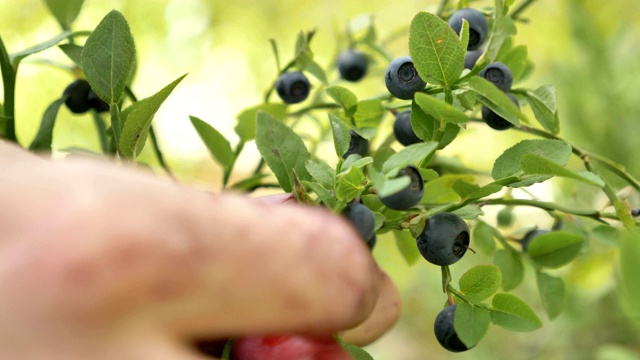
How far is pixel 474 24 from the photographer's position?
1.33 feet

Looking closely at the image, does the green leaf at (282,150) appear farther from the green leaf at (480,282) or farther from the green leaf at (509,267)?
the green leaf at (509,267)

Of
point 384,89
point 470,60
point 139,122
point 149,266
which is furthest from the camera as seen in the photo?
point 384,89

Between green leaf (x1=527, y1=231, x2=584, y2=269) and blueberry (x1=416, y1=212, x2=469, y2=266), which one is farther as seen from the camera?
green leaf (x1=527, y1=231, x2=584, y2=269)

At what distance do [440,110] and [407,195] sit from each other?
40 mm

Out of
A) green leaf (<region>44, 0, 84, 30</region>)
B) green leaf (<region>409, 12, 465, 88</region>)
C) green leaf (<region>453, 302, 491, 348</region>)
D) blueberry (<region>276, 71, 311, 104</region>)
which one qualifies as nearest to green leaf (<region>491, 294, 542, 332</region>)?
green leaf (<region>453, 302, 491, 348</region>)

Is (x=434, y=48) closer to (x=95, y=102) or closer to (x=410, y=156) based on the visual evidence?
(x=410, y=156)

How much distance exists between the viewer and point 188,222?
20 cm

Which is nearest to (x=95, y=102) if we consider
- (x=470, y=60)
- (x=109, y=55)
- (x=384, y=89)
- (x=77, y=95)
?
(x=77, y=95)

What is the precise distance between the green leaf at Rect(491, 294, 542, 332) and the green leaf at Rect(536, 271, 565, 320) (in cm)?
13

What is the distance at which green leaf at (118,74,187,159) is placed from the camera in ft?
0.97

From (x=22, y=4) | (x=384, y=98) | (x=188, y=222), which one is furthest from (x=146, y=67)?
(x=188, y=222)

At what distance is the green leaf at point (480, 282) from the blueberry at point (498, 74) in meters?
0.11

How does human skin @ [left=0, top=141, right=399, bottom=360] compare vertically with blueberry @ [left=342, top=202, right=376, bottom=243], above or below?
above

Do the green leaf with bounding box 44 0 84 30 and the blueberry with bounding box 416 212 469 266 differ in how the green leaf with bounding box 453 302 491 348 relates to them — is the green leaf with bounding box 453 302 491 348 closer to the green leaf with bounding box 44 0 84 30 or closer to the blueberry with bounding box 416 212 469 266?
the blueberry with bounding box 416 212 469 266
